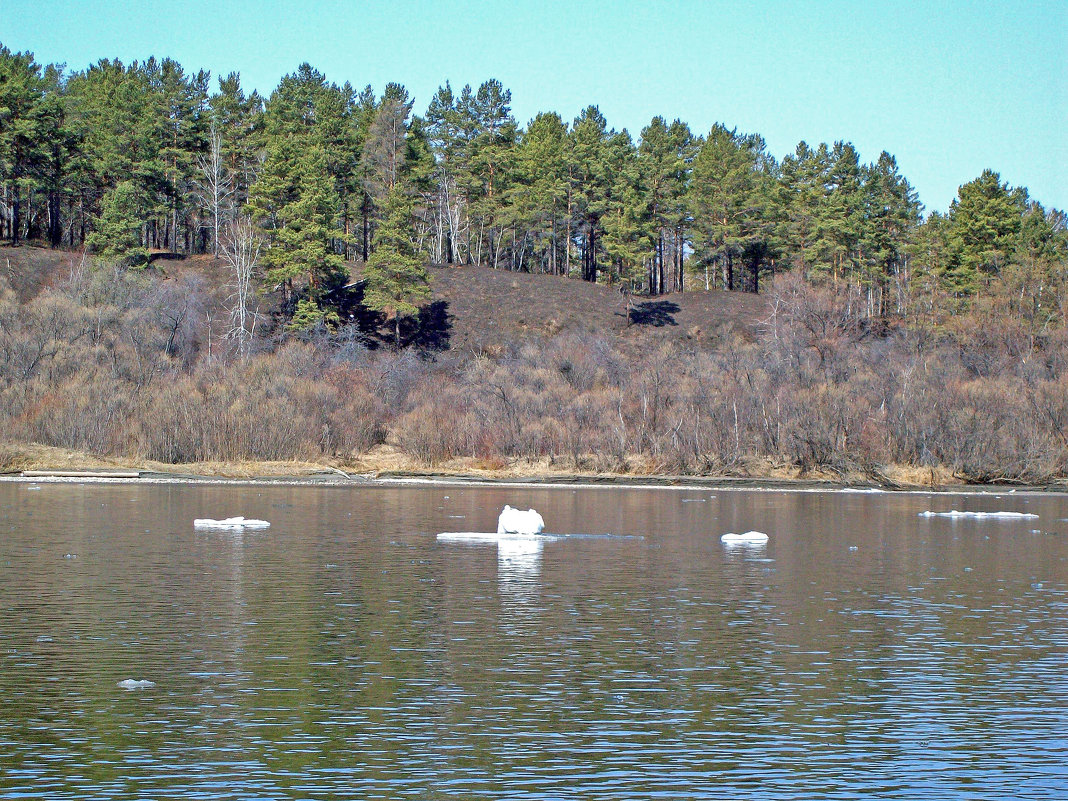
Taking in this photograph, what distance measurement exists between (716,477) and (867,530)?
761 inches

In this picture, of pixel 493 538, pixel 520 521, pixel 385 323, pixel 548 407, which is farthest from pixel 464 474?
pixel 385 323

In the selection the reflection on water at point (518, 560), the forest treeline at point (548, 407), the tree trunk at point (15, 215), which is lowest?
the reflection on water at point (518, 560)

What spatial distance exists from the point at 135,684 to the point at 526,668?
463 centimetres

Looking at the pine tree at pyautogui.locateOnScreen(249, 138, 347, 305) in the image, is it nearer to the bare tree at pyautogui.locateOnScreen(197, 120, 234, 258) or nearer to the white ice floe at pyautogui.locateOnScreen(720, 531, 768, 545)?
the bare tree at pyautogui.locateOnScreen(197, 120, 234, 258)

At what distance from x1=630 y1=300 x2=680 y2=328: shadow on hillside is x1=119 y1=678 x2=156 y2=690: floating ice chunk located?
76.3 meters

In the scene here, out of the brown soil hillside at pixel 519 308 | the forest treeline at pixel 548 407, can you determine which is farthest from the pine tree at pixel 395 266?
the forest treeline at pixel 548 407

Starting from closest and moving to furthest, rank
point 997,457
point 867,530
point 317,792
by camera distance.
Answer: point 317,792
point 867,530
point 997,457

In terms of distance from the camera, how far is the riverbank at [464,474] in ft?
159

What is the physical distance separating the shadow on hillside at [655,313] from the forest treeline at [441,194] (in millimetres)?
3268

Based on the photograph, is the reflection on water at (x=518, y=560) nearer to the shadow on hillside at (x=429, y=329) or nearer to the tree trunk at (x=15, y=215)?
the shadow on hillside at (x=429, y=329)

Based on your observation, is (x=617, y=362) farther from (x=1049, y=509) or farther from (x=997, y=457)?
Result: (x=1049, y=509)

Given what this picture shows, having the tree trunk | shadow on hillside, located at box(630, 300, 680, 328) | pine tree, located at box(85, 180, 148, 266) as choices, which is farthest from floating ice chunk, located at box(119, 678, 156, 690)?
the tree trunk

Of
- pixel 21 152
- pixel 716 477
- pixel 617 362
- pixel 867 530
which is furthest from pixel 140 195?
pixel 867 530

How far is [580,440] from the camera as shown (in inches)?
2087
